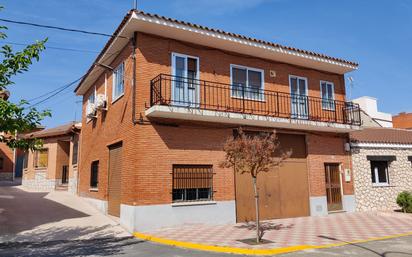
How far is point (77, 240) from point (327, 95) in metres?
12.5

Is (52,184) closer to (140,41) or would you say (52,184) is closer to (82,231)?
(82,231)

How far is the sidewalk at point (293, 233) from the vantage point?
907 centimetres

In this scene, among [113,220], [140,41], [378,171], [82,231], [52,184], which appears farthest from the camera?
[52,184]

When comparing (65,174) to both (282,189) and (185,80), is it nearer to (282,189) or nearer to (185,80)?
(185,80)

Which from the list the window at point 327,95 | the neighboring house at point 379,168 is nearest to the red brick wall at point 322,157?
the neighboring house at point 379,168

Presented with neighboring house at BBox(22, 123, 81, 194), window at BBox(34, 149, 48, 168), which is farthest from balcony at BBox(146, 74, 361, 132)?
window at BBox(34, 149, 48, 168)

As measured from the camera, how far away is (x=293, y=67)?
620 inches

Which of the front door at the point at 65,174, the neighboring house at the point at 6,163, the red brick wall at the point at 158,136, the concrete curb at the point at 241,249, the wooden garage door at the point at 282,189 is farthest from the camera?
the neighboring house at the point at 6,163

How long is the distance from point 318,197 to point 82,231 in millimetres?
9586

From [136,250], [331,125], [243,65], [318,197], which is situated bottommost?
[136,250]

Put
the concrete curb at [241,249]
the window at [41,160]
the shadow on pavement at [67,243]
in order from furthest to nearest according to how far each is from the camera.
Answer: the window at [41,160] < the shadow on pavement at [67,243] < the concrete curb at [241,249]

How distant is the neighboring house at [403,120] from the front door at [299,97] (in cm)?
3735

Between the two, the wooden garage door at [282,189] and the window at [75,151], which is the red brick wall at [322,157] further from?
the window at [75,151]

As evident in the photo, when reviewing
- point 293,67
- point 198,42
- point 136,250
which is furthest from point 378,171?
point 136,250
